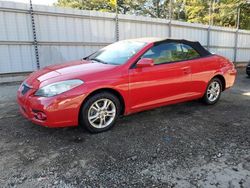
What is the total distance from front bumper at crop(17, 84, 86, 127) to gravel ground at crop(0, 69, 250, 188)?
30cm

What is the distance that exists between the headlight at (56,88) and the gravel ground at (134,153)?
68 cm

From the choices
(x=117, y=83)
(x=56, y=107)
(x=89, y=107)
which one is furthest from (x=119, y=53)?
(x=56, y=107)

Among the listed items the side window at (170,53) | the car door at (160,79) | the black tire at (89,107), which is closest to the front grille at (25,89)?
the black tire at (89,107)

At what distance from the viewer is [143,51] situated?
13.3 feet

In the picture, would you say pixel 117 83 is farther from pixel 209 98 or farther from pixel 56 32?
pixel 56 32

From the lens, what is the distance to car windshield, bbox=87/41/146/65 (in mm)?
4047

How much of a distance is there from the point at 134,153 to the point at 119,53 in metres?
1.97

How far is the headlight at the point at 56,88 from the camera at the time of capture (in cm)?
327

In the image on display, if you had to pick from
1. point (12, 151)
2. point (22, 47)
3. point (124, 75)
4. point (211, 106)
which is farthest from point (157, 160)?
point (22, 47)

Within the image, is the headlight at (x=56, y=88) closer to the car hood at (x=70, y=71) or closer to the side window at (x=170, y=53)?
the car hood at (x=70, y=71)

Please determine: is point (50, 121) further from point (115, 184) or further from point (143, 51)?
point (143, 51)

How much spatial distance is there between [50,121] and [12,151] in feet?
1.97

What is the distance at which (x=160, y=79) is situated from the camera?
4.16 meters

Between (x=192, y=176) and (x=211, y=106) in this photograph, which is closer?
(x=192, y=176)
